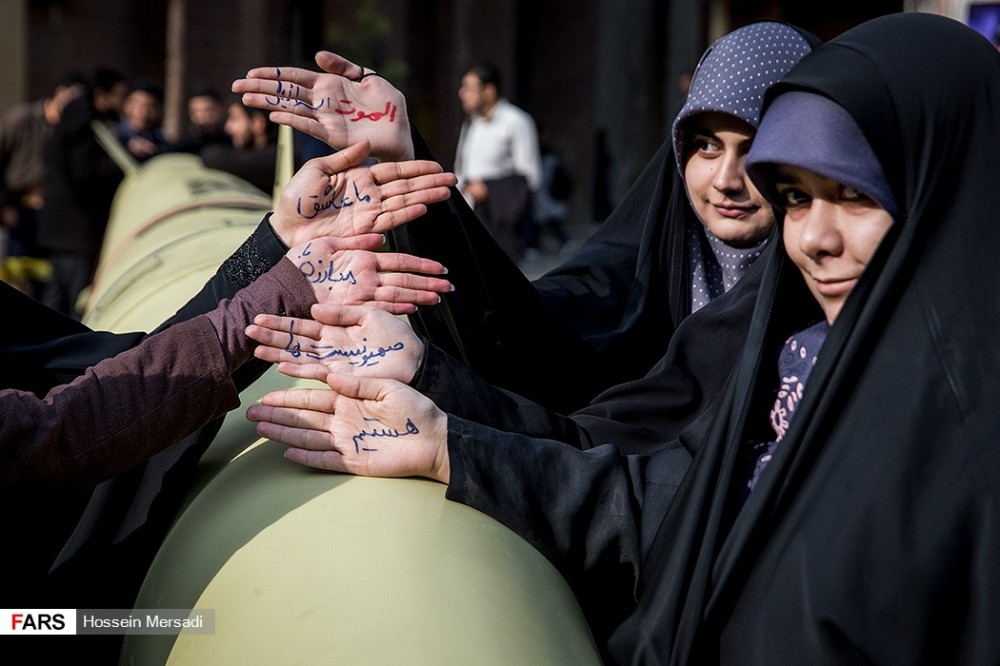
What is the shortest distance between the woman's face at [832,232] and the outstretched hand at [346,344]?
0.74 metres

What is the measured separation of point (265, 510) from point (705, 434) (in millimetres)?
681

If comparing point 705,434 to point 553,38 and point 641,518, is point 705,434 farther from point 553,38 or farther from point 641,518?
point 553,38

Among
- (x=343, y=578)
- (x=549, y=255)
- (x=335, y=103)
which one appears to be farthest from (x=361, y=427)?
(x=549, y=255)

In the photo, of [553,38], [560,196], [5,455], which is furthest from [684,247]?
[553,38]

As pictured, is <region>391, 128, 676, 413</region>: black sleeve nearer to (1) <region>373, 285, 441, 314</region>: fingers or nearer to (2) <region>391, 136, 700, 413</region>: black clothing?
(2) <region>391, 136, 700, 413</region>: black clothing

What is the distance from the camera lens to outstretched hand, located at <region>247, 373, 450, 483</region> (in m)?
2.08

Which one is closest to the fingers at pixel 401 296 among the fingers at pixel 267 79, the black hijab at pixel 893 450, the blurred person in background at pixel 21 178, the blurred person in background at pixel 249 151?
the fingers at pixel 267 79

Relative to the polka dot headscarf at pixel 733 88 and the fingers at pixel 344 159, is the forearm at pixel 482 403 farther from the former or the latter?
the polka dot headscarf at pixel 733 88

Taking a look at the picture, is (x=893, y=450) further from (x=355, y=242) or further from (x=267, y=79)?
(x=267, y=79)

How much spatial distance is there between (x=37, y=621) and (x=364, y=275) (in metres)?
0.79

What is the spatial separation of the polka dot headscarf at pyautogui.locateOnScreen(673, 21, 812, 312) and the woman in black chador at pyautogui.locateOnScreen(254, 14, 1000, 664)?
0.67m

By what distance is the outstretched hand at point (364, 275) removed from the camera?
2354mm

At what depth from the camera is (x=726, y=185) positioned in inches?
102

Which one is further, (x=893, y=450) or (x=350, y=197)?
(x=350, y=197)
